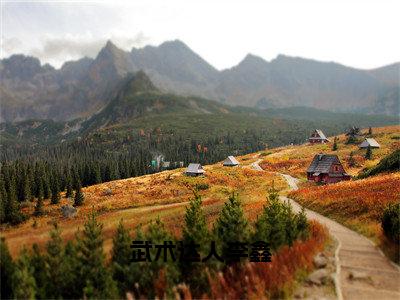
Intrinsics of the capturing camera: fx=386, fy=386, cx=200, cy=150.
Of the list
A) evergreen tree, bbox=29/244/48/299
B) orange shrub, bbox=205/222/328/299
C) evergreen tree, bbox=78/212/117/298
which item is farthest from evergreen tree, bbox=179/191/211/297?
evergreen tree, bbox=29/244/48/299

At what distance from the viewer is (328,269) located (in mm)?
21047

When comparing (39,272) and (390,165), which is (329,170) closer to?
(390,165)

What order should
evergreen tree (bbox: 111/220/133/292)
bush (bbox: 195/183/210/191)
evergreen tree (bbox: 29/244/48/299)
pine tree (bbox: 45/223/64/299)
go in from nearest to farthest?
evergreen tree (bbox: 29/244/48/299) < pine tree (bbox: 45/223/64/299) < evergreen tree (bbox: 111/220/133/292) < bush (bbox: 195/183/210/191)

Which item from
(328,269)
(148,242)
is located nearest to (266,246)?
(328,269)

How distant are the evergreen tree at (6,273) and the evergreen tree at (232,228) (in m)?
10.9

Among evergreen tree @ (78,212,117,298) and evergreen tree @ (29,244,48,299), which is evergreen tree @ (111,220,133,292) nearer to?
evergreen tree @ (78,212,117,298)

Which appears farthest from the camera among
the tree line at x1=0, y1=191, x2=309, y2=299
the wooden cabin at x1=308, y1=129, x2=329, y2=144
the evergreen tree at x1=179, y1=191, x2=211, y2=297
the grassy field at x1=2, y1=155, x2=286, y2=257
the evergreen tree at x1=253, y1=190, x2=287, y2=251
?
the wooden cabin at x1=308, y1=129, x2=329, y2=144

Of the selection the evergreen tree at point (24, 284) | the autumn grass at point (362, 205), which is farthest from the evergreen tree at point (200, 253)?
the autumn grass at point (362, 205)

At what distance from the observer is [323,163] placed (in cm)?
9125

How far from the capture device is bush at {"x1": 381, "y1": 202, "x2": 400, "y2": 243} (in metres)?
23.8

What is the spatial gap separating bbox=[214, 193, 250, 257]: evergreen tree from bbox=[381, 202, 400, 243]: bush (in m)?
9.21

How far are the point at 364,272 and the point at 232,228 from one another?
7543mm

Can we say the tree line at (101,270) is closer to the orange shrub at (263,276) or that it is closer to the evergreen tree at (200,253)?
the evergreen tree at (200,253)

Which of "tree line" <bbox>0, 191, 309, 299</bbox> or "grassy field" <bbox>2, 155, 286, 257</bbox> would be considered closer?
"tree line" <bbox>0, 191, 309, 299</bbox>
